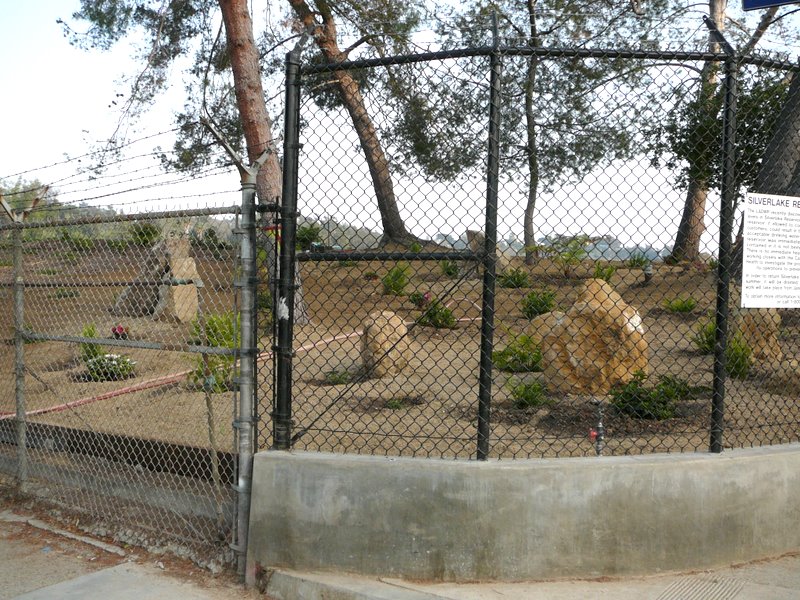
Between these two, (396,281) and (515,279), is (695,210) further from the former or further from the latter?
(396,281)

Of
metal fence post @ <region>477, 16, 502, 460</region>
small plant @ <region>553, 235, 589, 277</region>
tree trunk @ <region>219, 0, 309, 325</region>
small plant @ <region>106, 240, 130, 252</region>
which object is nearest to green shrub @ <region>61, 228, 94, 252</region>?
small plant @ <region>106, 240, 130, 252</region>

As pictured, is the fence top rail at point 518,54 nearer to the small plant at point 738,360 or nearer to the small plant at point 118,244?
the small plant at point 118,244

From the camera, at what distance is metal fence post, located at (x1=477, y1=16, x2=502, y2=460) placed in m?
3.72

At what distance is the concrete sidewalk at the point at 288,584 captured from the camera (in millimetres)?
3523

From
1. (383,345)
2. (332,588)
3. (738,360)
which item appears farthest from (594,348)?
(332,588)

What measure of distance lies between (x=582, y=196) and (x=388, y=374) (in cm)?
331

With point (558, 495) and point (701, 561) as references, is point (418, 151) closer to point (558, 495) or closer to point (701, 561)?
point (558, 495)

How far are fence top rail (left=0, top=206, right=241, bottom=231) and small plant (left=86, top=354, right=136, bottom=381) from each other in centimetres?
305

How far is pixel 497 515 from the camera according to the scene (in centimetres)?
363

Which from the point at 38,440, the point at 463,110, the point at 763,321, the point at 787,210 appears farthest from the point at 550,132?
the point at 38,440

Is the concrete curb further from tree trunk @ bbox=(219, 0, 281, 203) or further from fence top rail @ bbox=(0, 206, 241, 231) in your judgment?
tree trunk @ bbox=(219, 0, 281, 203)

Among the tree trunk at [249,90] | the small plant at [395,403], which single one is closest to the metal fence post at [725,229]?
the small plant at [395,403]

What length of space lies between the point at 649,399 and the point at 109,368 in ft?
18.2

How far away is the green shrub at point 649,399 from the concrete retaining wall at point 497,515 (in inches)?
55.6
